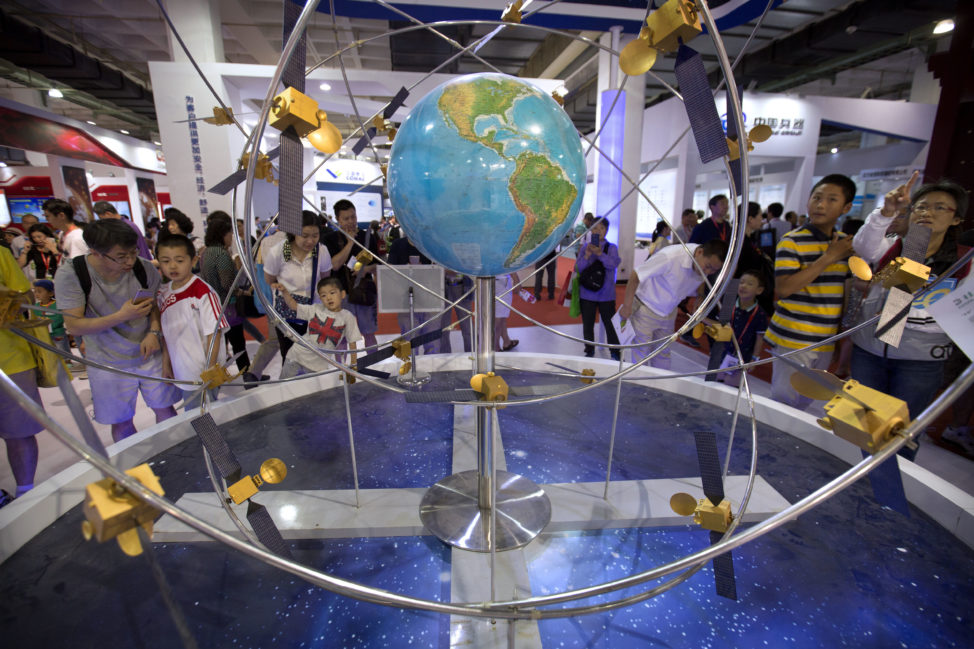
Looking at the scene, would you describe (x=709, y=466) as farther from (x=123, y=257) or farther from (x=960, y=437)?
(x=960, y=437)

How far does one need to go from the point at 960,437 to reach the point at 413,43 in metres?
11.3

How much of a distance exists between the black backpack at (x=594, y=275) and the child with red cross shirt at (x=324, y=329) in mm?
2672

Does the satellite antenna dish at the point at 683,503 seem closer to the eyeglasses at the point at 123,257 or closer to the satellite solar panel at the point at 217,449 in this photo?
the satellite solar panel at the point at 217,449

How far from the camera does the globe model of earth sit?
130cm

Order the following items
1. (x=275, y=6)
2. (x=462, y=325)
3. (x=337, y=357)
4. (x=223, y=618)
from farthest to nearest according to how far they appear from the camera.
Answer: (x=275, y=6), (x=462, y=325), (x=337, y=357), (x=223, y=618)

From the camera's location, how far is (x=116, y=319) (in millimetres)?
2420

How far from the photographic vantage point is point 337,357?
308 centimetres

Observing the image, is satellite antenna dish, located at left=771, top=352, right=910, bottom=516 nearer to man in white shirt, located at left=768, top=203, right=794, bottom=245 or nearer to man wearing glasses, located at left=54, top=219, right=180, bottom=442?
man wearing glasses, located at left=54, top=219, right=180, bottom=442

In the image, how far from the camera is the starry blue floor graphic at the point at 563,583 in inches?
54.5

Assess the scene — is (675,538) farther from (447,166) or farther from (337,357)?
(337,357)

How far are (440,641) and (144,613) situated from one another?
37.3 inches

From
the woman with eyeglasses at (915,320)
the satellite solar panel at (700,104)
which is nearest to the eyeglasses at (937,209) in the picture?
the woman with eyeglasses at (915,320)

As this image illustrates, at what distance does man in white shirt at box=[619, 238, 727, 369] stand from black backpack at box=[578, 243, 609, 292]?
1295mm

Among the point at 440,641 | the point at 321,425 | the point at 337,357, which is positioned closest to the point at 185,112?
the point at 337,357
